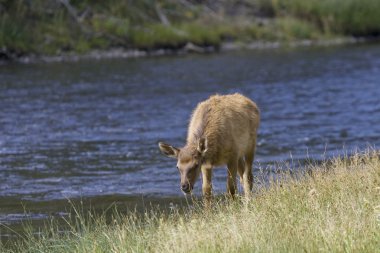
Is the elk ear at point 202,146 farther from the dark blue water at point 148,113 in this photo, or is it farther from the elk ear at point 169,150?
the dark blue water at point 148,113

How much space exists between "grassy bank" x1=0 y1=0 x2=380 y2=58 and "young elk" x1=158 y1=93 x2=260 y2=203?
27.4 meters

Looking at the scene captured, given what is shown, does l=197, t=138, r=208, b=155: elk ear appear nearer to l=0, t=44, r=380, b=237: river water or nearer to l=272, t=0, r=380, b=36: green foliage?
l=0, t=44, r=380, b=237: river water

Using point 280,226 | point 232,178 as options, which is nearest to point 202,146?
point 232,178

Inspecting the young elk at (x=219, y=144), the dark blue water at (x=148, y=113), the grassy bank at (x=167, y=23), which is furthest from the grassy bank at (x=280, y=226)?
the grassy bank at (x=167, y=23)

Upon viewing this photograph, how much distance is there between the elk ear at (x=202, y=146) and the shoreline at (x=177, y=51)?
1105 inches

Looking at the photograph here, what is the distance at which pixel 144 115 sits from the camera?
995 inches

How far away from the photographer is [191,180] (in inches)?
466

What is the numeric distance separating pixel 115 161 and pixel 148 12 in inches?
1165

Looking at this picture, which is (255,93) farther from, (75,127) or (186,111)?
(75,127)

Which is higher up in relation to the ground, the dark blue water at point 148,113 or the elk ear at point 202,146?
the elk ear at point 202,146

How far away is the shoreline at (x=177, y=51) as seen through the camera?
132 ft

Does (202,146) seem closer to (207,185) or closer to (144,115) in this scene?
(207,185)

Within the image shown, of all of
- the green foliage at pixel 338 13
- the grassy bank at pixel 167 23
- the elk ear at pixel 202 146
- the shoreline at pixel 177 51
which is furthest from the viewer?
the green foliage at pixel 338 13

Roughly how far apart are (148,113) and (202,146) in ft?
44.4
